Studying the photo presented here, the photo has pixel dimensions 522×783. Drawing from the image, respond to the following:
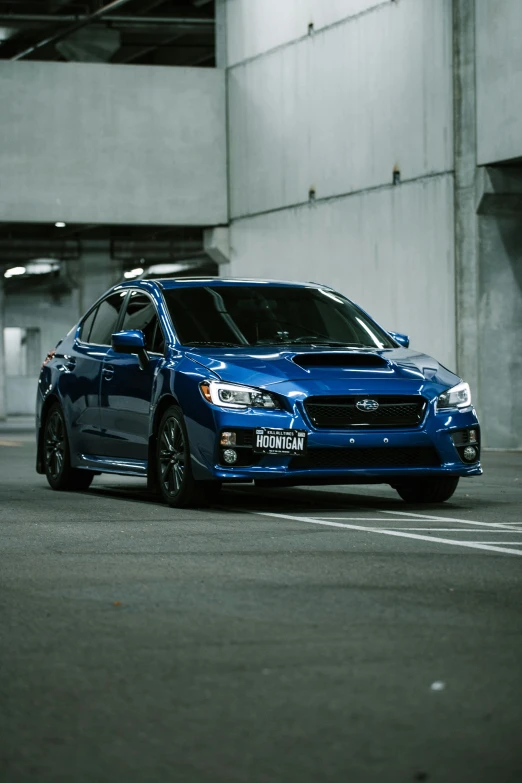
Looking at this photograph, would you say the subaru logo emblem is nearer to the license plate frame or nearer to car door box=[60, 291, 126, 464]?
the license plate frame

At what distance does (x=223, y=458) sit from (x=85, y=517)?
3.27 feet

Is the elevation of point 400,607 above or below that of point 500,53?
below

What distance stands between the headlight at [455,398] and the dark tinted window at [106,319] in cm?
313

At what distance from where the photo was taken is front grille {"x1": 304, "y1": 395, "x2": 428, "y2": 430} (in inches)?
452

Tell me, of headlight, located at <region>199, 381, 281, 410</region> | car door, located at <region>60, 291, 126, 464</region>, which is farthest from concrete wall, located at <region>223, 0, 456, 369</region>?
headlight, located at <region>199, 381, 281, 410</region>

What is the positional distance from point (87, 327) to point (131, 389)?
70.9 inches

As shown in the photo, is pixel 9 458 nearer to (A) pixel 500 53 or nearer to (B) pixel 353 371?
(A) pixel 500 53

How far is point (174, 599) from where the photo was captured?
23.4 ft

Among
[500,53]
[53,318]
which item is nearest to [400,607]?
[500,53]

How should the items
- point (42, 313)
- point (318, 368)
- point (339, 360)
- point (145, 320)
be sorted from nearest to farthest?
point (318, 368) < point (339, 360) < point (145, 320) < point (42, 313)

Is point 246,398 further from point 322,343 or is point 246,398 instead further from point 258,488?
point 258,488

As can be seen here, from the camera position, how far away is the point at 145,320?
13.2 metres

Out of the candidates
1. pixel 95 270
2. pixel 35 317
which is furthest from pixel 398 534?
pixel 35 317

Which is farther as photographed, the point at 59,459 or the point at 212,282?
the point at 59,459
